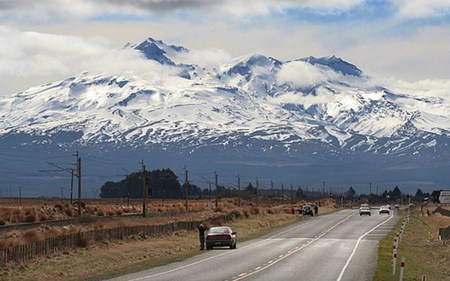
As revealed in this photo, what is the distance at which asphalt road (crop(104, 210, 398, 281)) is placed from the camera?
127ft

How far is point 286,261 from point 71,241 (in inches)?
426

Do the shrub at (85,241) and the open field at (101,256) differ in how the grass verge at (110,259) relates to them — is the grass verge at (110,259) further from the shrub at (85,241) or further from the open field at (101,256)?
the shrub at (85,241)

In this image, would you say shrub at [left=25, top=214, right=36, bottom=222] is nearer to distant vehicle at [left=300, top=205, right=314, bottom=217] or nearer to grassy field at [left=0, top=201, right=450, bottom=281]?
grassy field at [left=0, top=201, right=450, bottom=281]

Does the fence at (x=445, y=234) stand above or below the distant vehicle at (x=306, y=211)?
below

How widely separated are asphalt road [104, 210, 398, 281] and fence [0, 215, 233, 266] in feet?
17.6

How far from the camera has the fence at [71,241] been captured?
41.5m

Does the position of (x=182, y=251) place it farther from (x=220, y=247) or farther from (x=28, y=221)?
(x=28, y=221)

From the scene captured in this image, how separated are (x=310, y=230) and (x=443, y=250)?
26226 millimetres

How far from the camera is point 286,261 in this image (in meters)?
47.4

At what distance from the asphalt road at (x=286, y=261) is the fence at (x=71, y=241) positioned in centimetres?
536

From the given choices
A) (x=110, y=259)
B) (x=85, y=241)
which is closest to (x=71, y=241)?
(x=85, y=241)

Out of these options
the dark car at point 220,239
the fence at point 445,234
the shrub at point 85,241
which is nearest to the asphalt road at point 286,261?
the dark car at point 220,239

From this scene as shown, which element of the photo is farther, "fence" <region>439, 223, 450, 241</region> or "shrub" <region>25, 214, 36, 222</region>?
"shrub" <region>25, 214, 36, 222</region>

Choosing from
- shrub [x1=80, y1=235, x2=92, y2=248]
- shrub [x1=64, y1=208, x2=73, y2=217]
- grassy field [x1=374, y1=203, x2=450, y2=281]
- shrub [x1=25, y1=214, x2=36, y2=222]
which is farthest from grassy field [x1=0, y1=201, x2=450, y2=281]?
shrub [x1=64, y1=208, x2=73, y2=217]
